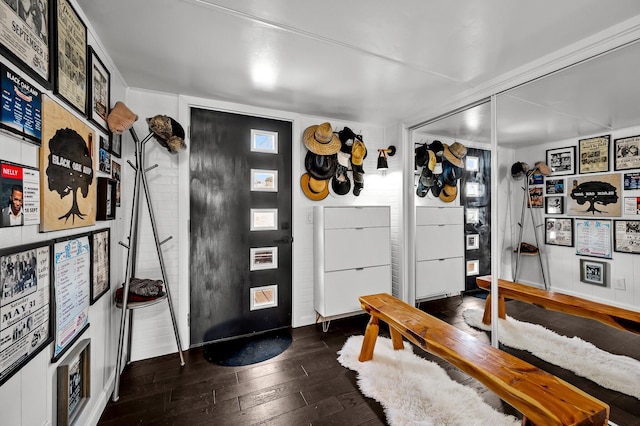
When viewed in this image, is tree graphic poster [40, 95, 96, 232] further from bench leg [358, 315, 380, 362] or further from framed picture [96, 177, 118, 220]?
bench leg [358, 315, 380, 362]

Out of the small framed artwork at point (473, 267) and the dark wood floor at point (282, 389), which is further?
the small framed artwork at point (473, 267)

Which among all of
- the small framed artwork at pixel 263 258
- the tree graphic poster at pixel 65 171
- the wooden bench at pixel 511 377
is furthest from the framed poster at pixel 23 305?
the wooden bench at pixel 511 377

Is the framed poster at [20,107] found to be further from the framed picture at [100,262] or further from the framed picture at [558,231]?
the framed picture at [558,231]

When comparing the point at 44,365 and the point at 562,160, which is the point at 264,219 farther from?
the point at 562,160

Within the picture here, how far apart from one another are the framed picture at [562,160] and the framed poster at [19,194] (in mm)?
2932

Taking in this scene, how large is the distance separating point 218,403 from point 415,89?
2931 mm

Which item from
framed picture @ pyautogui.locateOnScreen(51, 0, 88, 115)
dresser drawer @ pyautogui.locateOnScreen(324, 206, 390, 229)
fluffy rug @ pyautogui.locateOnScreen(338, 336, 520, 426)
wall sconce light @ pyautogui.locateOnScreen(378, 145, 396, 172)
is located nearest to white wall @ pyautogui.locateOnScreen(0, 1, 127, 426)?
framed picture @ pyautogui.locateOnScreen(51, 0, 88, 115)

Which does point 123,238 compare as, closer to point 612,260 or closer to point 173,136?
point 173,136

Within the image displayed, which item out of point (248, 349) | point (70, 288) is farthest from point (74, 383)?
point (248, 349)

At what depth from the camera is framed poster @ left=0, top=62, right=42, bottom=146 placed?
0.89 m

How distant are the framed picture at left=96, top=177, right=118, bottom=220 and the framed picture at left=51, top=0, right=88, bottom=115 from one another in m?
0.45

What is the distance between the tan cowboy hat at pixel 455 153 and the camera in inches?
102

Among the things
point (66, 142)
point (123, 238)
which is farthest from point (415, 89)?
point (123, 238)

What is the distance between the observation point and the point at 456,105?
2602mm
